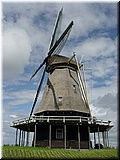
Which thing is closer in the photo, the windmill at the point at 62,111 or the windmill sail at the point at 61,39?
the windmill at the point at 62,111

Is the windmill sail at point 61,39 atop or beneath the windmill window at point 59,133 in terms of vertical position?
atop

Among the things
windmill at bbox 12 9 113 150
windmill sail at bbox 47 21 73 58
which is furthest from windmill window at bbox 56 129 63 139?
windmill sail at bbox 47 21 73 58

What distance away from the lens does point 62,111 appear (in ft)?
67.6

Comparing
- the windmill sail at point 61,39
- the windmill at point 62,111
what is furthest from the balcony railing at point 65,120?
the windmill sail at point 61,39

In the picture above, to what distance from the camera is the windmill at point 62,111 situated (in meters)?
19.5

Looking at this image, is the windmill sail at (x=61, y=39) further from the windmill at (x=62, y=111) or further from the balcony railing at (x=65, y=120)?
the balcony railing at (x=65, y=120)

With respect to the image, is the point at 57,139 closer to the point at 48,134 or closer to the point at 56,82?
the point at 48,134

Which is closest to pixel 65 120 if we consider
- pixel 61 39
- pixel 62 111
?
pixel 62 111

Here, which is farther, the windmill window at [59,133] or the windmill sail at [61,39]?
the windmill sail at [61,39]

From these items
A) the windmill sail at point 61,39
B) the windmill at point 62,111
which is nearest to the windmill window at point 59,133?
the windmill at point 62,111

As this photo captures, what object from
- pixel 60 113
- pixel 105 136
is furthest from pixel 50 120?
pixel 105 136

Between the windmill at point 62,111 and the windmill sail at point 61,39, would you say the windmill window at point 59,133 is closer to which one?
the windmill at point 62,111

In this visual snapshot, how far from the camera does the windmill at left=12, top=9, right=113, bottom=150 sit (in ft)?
64.1

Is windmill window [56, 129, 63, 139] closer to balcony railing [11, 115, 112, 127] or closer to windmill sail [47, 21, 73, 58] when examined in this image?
balcony railing [11, 115, 112, 127]
